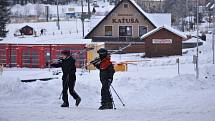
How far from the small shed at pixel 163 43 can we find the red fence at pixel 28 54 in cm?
1439

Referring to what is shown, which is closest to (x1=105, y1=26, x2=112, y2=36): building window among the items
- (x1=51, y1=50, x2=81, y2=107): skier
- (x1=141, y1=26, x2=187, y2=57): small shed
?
(x1=141, y1=26, x2=187, y2=57): small shed

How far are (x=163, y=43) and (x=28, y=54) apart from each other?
53.2 ft

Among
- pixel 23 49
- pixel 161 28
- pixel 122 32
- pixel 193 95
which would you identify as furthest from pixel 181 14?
pixel 193 95

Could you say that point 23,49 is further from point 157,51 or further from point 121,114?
point 121,114

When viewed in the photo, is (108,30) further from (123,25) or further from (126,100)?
(126,100)

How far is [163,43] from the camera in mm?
46000

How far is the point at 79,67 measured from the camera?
32312mm

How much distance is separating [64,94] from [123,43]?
41.7 metres

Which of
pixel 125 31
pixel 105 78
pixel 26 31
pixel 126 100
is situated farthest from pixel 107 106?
pixel 26 31

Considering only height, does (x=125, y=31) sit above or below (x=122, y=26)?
below

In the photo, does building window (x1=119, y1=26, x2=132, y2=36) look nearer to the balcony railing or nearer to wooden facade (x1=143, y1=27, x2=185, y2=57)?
the balcony railing

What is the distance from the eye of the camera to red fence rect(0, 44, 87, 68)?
33219 millimetres

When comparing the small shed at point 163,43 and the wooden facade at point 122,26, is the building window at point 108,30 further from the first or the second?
the small shed at point 163,43

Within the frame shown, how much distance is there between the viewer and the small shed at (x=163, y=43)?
150 ft
